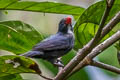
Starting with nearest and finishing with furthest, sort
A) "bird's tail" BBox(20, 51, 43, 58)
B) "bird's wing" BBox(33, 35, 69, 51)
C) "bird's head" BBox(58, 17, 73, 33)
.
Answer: "bird's tail" BBox(20, 51, 43, 58) → "bird's wing" BBox(33, 35, 69, 51) → "bird's head" BBox(58, 17, 73, 33)

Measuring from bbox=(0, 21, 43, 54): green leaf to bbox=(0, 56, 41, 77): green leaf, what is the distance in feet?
0.74

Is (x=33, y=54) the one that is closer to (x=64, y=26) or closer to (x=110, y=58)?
(x=64, y=26)

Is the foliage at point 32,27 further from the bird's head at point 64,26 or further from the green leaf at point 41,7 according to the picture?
the bird's head at point 64,26

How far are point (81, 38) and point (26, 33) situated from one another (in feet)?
0.91

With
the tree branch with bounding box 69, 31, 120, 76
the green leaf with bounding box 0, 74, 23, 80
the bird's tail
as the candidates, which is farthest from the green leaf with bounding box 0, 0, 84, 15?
the tree branch with bounding box 69, 31, 120, 76

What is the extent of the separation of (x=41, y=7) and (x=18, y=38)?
0.23 m

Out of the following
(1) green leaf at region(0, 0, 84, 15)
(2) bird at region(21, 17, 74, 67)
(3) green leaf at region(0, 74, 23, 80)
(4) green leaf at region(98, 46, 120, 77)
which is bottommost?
(4) green leaf at region(98, 46, 120, 77)

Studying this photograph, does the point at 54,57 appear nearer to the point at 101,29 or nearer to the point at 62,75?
the point at 62,75

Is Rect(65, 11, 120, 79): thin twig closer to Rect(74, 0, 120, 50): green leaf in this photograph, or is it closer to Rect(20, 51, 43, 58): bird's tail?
Rect(74, 0, 120, 50): green leaf

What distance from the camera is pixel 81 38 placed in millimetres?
1823

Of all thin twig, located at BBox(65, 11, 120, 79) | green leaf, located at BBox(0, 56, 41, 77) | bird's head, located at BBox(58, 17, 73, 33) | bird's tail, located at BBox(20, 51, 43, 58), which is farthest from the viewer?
bird's head, located at BBox(58, 17, 73, 33)

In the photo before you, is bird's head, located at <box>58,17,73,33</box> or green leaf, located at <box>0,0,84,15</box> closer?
green leaf, located at <box>0,0,84,15</box>

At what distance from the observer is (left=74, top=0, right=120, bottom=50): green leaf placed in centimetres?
158

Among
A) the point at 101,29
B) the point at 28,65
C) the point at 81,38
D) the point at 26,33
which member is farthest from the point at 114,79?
the point at 101,29
